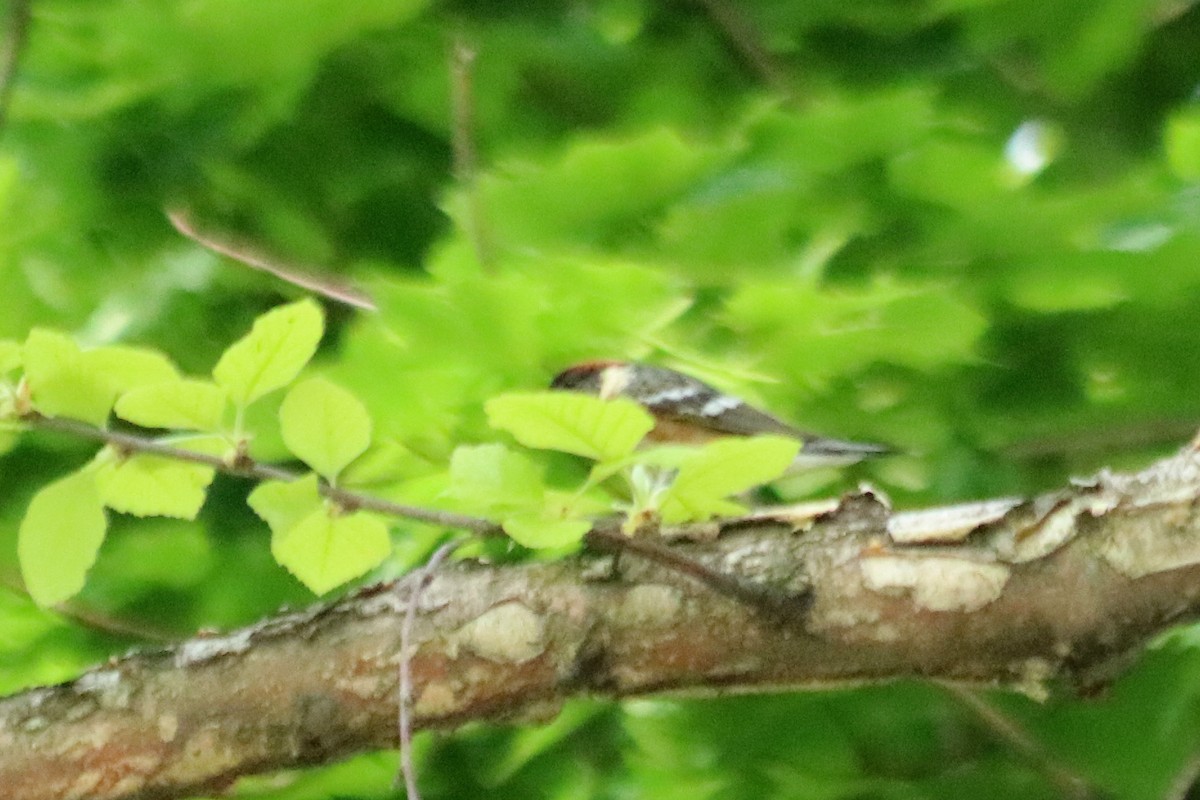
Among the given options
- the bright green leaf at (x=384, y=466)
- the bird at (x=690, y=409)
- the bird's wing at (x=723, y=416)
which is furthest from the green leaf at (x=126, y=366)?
the bird's wing at (x=723, y=416)

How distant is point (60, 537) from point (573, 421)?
0.64ft

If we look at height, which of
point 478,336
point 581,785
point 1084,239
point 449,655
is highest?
point 1084,239

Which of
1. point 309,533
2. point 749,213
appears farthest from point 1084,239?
point 309,533

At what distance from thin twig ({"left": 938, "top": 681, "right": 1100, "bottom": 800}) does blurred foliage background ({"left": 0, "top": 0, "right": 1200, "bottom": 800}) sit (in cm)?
1

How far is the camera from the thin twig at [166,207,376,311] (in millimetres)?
664

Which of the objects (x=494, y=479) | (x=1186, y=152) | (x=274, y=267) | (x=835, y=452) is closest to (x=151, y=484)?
(x=494, y=479)

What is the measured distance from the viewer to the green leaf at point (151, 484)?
0.44 m

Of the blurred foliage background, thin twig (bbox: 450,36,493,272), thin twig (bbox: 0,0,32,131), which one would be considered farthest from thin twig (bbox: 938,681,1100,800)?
thin twig (bbox: 0,0,32,131)

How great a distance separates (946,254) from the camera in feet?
2.17

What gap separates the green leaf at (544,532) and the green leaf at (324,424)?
65mm

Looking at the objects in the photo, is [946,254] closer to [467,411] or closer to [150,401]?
[467,411]

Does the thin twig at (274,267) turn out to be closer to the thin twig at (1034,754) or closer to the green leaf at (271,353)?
the green leaf at (271,353)

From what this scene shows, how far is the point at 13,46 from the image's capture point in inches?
31.0

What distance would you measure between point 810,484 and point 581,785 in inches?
10.1
